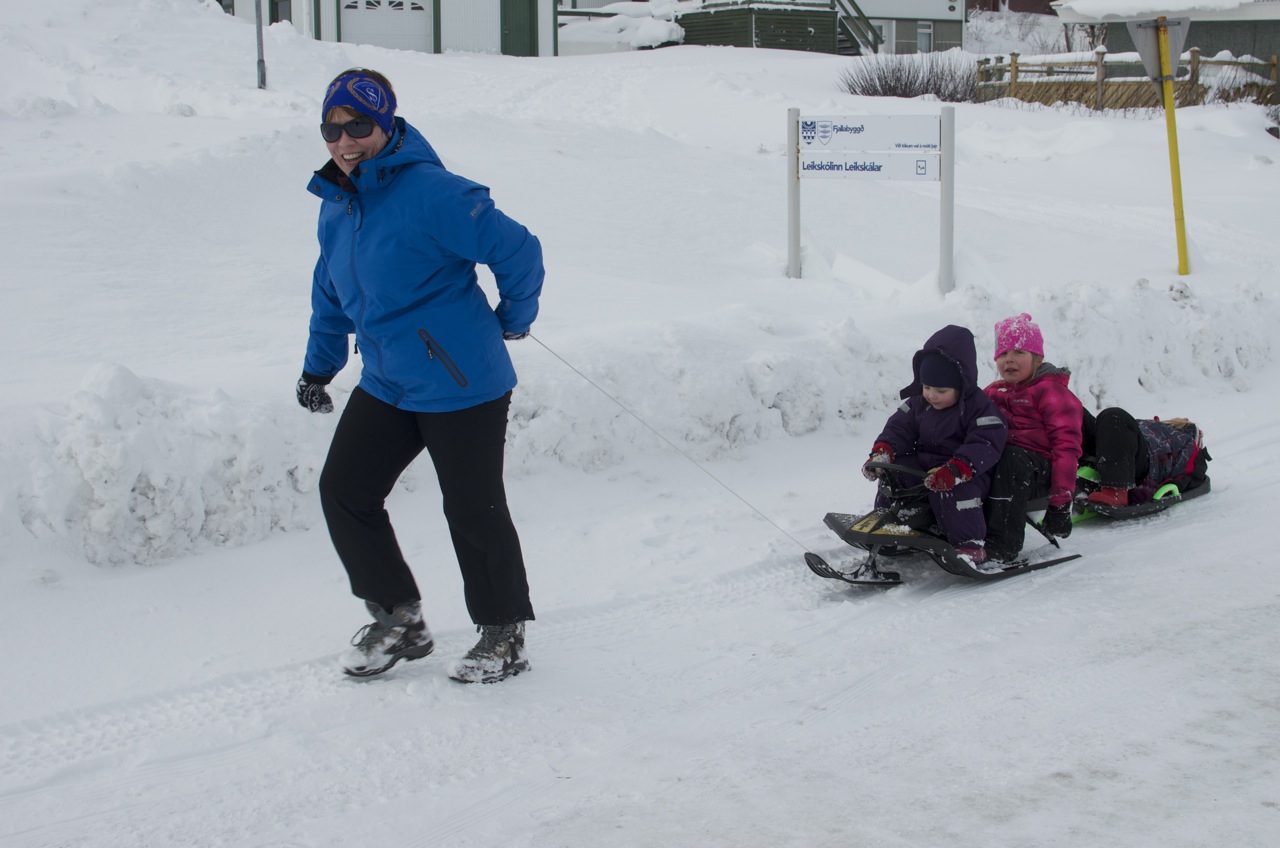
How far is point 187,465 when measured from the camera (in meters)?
4.95

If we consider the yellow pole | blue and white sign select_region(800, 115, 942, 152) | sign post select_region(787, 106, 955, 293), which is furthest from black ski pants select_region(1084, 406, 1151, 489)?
the yellow pole

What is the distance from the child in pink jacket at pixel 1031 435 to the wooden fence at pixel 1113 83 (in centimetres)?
1952

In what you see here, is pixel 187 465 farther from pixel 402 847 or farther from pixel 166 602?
pixel 402 847

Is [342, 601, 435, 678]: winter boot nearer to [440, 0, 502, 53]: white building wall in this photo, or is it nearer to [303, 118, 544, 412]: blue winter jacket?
[303, 118, 544, 412]: blue winter jacket

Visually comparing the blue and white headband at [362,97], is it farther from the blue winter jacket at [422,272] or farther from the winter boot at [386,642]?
the winter boot at [386,642]

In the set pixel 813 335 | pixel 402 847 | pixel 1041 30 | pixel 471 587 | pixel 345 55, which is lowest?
pixel 402 847

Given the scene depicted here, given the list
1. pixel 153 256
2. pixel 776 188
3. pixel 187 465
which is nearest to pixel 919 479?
pixel 187 465

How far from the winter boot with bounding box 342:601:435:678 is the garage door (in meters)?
29.5

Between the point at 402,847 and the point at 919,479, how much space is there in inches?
117

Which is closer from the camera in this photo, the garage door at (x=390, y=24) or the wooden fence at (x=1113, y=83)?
the wooden fence at (x=1113, y=83)

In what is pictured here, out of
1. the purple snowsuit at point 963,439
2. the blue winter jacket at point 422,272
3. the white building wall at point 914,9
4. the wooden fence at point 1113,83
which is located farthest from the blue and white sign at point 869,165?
the white building wall at point 914,9

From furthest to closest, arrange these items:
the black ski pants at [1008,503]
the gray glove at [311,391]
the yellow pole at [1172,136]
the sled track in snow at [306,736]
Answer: the yellow pole at [1172,136] → the black ski pants at [1008,503] → the gray glove at [311,391] → the sled track in snow at [306,736]

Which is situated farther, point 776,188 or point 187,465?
point 776,188

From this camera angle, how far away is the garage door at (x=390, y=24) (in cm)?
3091
